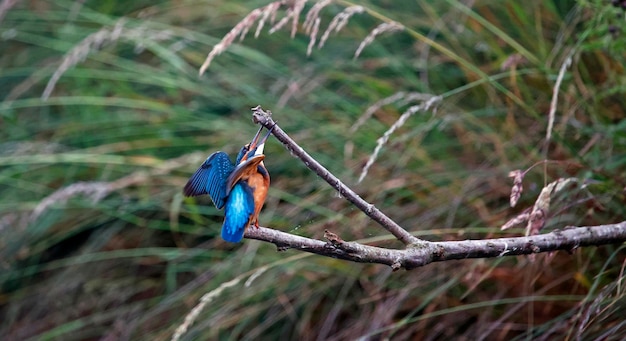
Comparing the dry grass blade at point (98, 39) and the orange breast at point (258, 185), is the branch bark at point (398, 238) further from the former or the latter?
the dry grass blade at point (98, 39)

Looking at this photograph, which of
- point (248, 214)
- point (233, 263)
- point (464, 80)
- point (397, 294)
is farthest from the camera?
point (464, 80)

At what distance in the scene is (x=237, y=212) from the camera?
4.73 feet

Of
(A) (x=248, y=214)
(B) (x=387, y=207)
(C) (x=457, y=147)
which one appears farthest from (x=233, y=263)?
(A) (x=248, y=214)

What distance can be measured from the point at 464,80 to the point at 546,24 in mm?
317

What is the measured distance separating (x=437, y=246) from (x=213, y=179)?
43 centimetres

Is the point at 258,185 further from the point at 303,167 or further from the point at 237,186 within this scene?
the point at 303,167

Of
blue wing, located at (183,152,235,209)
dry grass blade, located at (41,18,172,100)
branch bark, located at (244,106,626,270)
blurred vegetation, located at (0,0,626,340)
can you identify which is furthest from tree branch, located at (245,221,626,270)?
dry grass blade, located at (41,18,172,100)

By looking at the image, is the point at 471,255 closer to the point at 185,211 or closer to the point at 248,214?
the point at 248,214

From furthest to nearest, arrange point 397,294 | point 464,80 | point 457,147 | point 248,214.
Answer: point 464,80
point 457,147
point 397,294
point 248,214

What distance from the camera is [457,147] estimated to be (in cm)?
269

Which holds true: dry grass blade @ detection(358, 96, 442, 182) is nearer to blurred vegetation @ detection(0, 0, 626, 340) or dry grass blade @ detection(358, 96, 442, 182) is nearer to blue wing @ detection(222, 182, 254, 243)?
blurred vegetation @ detection(0, 0, 626, 340)

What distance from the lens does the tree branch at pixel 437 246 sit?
53.2 inches

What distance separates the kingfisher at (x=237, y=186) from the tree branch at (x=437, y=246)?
3cm

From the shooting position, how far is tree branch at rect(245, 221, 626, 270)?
135cm
